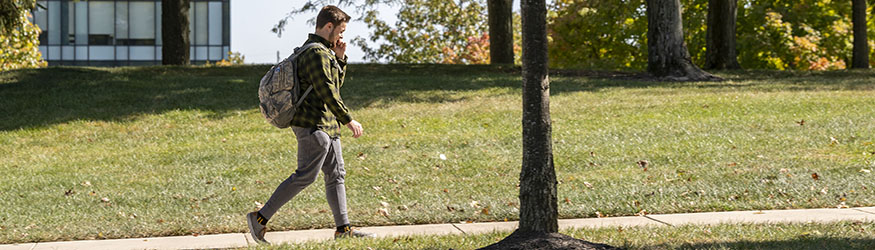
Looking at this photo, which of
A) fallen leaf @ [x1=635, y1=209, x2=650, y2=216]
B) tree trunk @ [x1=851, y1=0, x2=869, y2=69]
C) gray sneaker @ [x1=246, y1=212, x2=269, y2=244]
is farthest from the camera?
tree trunk @ [x1=851, y1=0, x2=869, y2=69]

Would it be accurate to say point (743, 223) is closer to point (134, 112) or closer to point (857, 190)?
point (857, 190)

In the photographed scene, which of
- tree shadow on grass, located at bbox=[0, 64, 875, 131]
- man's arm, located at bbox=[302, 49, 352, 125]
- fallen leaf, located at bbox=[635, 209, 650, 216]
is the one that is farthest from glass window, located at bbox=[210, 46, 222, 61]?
man's arm, located at bbox=[302, 49, 352, 125]

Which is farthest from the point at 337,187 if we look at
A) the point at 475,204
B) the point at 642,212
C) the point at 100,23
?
the point at 100,23

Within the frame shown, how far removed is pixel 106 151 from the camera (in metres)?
12.5

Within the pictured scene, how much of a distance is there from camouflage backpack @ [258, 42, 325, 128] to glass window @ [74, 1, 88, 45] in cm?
4726

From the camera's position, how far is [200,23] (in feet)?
159

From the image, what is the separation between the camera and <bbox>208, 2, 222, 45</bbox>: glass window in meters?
48.5

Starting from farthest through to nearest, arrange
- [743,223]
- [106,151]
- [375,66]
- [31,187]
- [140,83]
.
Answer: [375,66] → [140,83] → [106,151] → [31,187] → [743,223]

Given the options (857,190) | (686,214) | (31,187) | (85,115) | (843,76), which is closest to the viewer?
(686,214)

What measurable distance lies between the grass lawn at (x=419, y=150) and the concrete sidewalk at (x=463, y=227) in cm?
30

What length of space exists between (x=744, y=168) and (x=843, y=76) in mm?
14142

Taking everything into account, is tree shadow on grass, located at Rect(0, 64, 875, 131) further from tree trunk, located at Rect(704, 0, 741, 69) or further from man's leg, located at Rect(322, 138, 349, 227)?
man's leg, located at Rect(322, 138, 349, 227)

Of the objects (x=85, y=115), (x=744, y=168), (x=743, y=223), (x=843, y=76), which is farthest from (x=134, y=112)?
(x=843, y=76)

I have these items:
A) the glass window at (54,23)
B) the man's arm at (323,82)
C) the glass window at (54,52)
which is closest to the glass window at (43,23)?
the glass window at (54,23)
